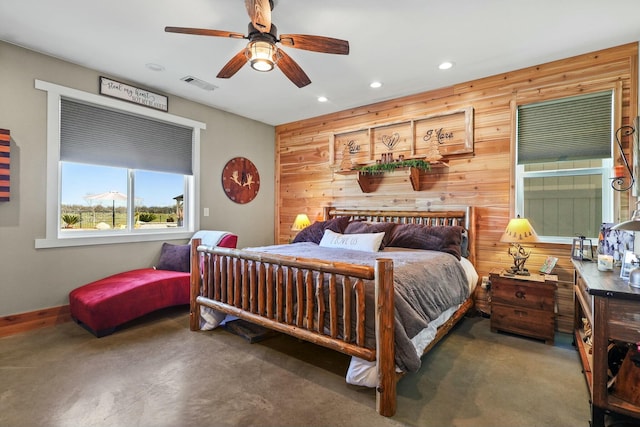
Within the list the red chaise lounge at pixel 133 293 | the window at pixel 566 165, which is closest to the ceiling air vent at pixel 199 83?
the red chaise lounge at pixel 133 293

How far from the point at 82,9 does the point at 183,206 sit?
8.20ft

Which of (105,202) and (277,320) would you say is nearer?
→ (277,320)

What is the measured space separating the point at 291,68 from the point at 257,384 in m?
2.40

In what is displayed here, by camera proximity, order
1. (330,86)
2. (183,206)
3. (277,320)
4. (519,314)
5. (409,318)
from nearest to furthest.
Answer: (409,318)
(277,320)
(519,314)
(330,86)
(183,206)

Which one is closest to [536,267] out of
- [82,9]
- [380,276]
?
[380,276]

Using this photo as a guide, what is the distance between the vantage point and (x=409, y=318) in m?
1.88

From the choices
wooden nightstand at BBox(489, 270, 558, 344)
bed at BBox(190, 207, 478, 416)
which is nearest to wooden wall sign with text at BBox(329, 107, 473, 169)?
bed at BBox(190, 207, 478, 416)

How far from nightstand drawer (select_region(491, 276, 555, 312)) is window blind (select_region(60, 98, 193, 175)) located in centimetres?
403

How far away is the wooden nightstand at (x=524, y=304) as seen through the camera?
2709 millimetres

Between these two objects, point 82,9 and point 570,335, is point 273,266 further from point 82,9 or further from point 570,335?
point 570,335

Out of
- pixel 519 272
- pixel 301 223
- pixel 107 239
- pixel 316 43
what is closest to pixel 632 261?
pixel 519 272

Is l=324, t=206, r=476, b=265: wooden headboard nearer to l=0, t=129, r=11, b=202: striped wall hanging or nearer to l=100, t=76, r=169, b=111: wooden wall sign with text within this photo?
l=100, t=76, r=169, b=111: wooden wall sign with text

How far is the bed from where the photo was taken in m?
1.80

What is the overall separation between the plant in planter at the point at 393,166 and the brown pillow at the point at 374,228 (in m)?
0.76
